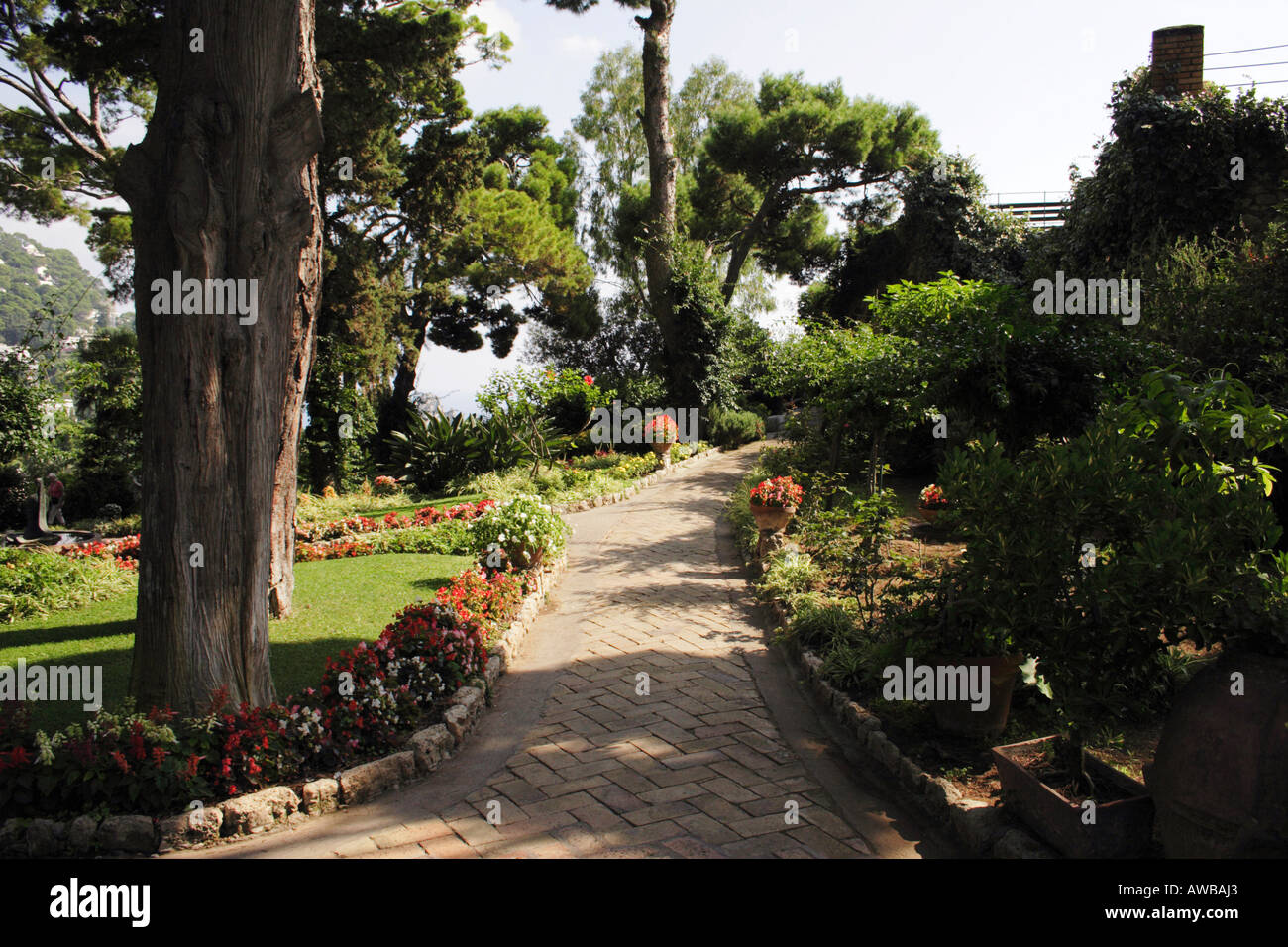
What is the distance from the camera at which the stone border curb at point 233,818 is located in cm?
391

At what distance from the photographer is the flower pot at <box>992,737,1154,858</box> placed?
11.3 feet

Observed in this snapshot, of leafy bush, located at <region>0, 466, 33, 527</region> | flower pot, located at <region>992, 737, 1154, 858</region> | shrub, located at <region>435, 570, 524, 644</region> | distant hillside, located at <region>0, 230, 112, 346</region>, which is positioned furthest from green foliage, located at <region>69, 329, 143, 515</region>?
distant hillside, located at <region>0, 230, 112, 346</region>

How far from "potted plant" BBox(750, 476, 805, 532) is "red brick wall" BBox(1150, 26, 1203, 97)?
7.84 m

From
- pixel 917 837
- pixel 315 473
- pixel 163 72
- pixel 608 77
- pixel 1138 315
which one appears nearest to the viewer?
pixel 917 837

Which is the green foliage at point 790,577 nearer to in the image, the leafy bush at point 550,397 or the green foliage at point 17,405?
the leafy bush at point 550,397

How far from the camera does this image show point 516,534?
334 inches

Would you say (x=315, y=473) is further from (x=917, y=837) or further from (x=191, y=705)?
(x=917, y=837)

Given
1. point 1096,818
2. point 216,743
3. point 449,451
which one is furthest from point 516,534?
point 449,451

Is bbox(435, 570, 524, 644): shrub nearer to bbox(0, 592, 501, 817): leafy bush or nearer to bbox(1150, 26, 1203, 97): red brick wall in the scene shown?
bbox(0, 592, 501, 817): leafy bush

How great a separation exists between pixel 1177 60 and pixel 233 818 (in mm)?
14225

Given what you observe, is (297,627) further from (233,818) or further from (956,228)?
(956,228)
